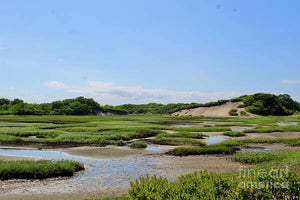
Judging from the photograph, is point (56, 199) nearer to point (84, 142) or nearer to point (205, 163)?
point (205, 163)

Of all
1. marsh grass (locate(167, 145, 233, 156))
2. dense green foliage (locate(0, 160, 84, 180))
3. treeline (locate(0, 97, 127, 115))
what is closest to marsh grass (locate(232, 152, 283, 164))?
marsh grass (locate(167, 145, 233, 156))

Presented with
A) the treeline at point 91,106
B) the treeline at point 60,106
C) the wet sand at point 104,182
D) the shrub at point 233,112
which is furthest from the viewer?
the treeline at point 60,106

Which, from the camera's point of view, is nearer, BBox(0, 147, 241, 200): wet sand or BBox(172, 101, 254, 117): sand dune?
BBox(0, 147, 241, 200): wet sand

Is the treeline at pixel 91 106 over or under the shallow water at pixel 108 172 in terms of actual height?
over

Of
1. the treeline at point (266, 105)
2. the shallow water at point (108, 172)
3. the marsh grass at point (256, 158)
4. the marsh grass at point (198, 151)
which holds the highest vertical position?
the treeline at point (266, 105)

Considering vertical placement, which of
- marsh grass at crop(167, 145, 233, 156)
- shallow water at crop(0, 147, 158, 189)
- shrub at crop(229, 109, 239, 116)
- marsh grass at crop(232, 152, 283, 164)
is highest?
shrub at crop(229, 109, 239, 116)

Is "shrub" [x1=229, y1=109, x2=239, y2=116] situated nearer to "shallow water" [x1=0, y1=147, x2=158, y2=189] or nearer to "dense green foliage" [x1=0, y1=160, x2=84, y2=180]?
"shallow water" [x1=0, y1=147, x2=158, y2=189]

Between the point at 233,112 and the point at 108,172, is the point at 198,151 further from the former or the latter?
the point at 233,112

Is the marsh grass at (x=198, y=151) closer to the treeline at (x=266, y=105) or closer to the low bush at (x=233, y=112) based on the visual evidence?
the low bush at (x=233, y=112)

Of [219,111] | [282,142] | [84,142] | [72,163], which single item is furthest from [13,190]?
[219,111]

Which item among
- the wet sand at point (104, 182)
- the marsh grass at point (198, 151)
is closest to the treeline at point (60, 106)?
the marsh grass at point (198, 151)

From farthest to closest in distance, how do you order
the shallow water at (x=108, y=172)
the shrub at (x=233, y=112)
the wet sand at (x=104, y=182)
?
1. the shrub at (x=233, y=112)
2. the shallow water at (x=108, y=172)
3. the wet sand at (x=104, y=182)

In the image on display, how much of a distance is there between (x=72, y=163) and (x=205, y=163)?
10.1 meters

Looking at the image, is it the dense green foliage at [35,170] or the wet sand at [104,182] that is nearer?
the wet sand at [104,182]
